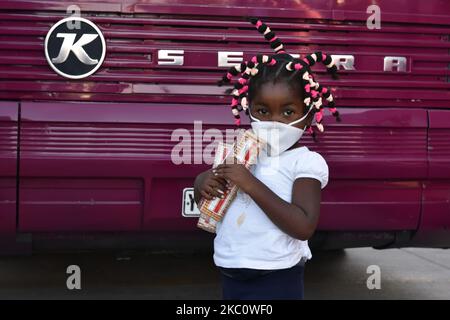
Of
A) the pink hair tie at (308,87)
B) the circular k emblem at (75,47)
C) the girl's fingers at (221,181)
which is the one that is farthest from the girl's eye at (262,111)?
the circular k emblem at (75,47)

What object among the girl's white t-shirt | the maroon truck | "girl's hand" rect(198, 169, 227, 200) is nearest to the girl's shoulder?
the girl's white t-shirt

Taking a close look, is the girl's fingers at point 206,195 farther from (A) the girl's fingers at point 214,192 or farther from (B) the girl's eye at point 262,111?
(B) the girl's eye at point 262,111

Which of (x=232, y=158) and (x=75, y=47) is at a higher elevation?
(x=75, y=47)

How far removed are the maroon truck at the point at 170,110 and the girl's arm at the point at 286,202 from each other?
2.81 feet

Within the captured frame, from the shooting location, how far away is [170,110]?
279 centimetres

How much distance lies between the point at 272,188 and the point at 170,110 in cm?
91

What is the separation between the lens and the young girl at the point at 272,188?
6.44 feet

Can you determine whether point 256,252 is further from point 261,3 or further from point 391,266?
point 391,266

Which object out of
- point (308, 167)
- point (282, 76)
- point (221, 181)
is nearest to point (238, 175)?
point (221, 181)

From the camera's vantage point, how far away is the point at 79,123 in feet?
8.93

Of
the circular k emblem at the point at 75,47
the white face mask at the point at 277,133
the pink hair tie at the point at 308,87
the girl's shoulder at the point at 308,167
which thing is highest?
the circular k emblem at the point at 75,47

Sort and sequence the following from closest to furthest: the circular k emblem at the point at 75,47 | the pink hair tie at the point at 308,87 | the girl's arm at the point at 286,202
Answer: the girl's arm at the point at 286,202, the pink hair tie at the point at 308,87, the circular k emblem at the point at 75,47

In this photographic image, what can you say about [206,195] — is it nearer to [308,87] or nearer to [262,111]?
[262,111]

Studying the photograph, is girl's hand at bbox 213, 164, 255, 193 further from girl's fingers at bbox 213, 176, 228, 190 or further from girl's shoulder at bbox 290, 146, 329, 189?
girl's shoulder at bbox 290, 146, 329, 189
